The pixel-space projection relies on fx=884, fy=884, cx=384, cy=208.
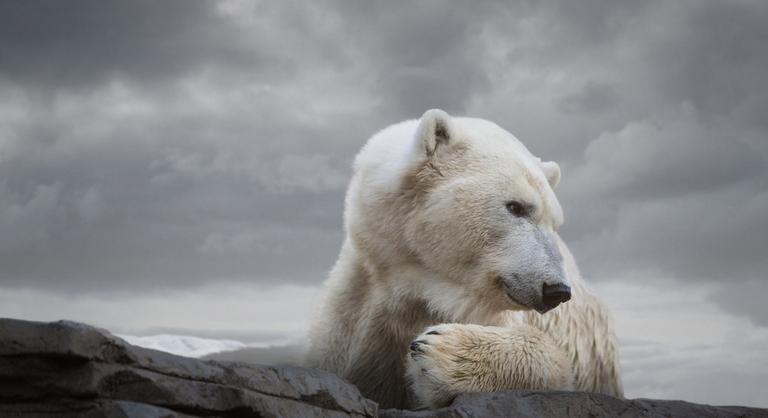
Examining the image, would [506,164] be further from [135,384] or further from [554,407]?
[135,384]

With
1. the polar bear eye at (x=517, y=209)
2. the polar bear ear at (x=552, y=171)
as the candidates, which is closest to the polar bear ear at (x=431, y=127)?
the polar bear eye at (x=517, y=209)

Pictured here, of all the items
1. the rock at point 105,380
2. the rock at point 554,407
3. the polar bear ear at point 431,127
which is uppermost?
the polar bear ear at point 431,127

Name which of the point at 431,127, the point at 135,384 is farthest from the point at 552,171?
the point at 135,384

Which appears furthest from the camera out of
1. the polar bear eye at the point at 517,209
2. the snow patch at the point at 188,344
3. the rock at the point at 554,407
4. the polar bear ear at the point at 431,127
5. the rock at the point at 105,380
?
the snow patch at the point at 188,344

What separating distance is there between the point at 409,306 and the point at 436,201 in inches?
23.7

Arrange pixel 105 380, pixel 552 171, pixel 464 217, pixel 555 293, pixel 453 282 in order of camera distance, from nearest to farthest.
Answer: pixel 105 380 < pixel 555 293 < pixel 464 217 < pixel 453 282 < pixel 552 171

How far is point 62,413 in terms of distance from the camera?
10.0 feet

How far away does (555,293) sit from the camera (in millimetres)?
4242

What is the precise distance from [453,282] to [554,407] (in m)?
0.80

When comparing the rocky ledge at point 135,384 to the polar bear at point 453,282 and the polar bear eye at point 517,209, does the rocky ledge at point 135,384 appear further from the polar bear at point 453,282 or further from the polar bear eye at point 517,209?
the polar bear eye at point 517,209

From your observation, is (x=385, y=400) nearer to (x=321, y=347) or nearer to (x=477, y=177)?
(x=321, y=347)

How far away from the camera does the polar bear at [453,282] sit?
4305 millimetres

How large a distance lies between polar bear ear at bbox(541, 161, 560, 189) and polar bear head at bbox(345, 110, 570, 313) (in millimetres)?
440

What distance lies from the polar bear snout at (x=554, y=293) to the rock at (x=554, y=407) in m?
0.45
